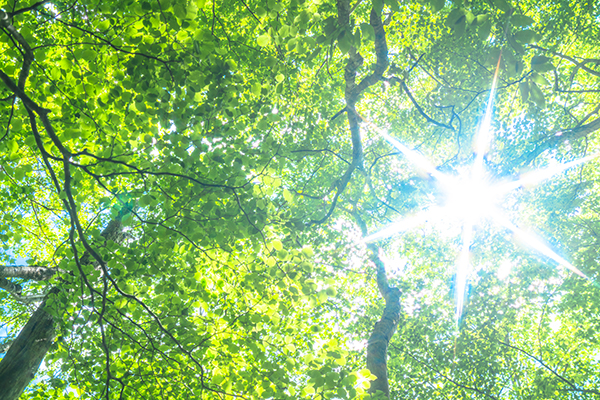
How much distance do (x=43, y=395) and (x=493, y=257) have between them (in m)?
12.6

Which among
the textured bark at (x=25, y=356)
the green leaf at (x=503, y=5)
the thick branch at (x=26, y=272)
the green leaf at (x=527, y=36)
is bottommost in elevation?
the textured bark at (x=25, y=356)

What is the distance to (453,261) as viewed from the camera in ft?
33.9

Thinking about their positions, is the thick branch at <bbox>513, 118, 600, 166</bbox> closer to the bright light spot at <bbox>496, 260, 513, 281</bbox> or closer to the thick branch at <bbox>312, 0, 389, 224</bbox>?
the bright light spot at <bbox>496, 260, 513, 281</bbox>

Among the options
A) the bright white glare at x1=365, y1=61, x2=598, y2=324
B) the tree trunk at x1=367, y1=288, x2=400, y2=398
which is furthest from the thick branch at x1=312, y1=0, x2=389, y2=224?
the tree trunk at x1=367, y1=288, x2=400, y2=398

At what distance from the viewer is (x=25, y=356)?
504cm

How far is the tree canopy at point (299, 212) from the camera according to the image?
357 cm

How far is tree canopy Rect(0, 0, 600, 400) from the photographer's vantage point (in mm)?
3574

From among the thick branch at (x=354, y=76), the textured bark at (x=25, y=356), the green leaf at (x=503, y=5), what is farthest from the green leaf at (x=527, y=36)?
the textured bark at (x=25, y=356)

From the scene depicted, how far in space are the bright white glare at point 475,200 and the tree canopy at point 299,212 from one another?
0.16m

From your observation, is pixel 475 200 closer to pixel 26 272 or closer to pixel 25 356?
pixel 26 272

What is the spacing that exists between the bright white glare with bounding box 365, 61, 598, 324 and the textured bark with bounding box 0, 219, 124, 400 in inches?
313

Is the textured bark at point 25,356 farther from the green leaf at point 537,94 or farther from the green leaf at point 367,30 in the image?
the green leaf at point 537,94

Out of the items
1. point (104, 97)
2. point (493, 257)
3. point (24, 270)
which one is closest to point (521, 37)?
point (104, 97)

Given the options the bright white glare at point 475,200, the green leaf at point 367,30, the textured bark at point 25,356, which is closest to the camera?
the green leaf at point 367,30
